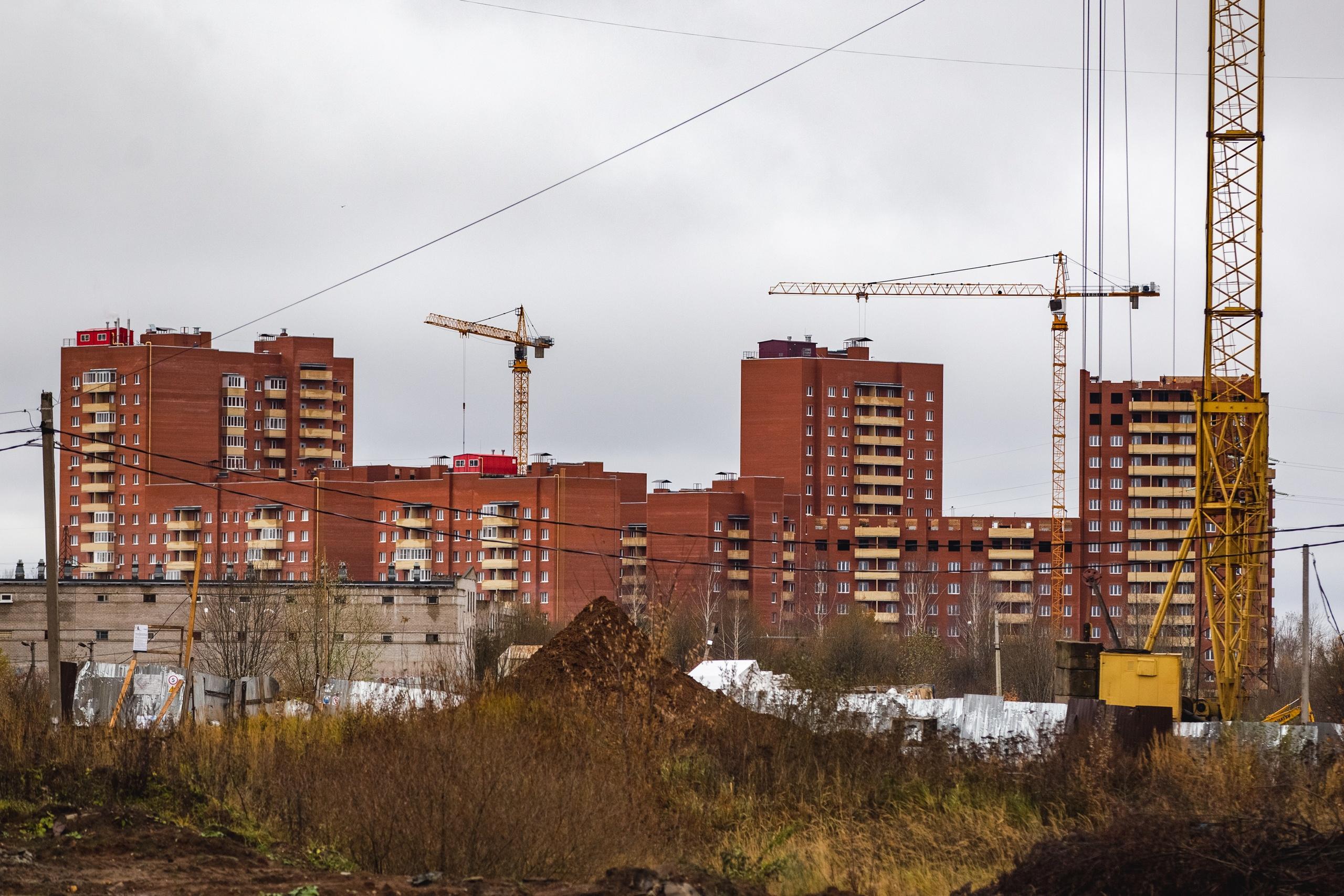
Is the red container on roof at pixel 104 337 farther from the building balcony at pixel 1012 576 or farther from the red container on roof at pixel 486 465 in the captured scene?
the building balcony at pixel 1012 576

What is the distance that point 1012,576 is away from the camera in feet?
429

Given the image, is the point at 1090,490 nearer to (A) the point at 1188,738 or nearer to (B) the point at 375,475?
(B) the point at 375,475

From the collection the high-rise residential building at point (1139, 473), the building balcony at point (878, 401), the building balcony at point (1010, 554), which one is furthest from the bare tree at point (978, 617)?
the building balcony at point (878, 401)

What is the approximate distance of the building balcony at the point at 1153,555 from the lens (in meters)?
129

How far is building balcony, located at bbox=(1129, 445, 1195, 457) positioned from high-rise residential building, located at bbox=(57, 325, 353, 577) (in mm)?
71505

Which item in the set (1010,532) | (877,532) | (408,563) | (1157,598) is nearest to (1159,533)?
(1157,598)

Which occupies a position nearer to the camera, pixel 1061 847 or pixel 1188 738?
pixel 1061 847

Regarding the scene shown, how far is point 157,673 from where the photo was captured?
35156mm

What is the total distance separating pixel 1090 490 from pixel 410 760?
4758 inches

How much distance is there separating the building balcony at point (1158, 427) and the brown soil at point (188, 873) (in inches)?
4852

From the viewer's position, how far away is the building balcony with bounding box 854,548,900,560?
134 m

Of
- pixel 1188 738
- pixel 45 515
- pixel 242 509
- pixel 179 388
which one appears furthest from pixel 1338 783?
pixel 179 388

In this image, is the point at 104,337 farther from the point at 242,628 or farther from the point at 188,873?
the point at 188,873

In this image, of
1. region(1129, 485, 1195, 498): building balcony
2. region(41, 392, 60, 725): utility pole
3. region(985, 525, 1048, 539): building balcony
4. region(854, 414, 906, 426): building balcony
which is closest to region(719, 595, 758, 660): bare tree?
region(985, 525, 1048, 539): building balcony
